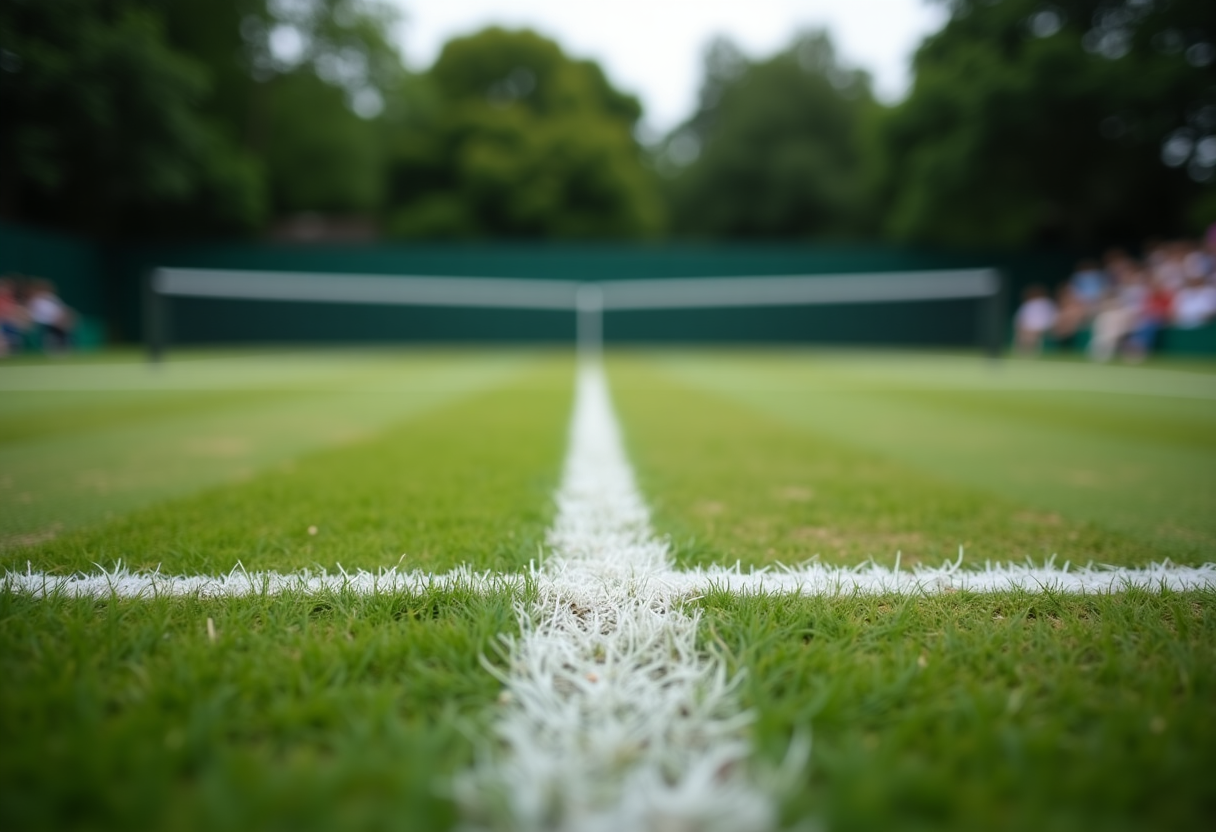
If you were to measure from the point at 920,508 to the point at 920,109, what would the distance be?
63.2 feet

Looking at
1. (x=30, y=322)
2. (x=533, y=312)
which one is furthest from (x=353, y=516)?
(x=533, y=312)

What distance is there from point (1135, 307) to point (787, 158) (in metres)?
23.6

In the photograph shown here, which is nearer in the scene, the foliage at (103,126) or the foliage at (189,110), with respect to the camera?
the foliage at (103,126)

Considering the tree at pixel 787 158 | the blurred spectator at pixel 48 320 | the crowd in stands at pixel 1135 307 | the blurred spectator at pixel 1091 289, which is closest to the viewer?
the crowd in stands at pixel 1135 307

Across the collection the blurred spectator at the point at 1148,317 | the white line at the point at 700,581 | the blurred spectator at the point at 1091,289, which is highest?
the blurred spectator at the point at 1091,289

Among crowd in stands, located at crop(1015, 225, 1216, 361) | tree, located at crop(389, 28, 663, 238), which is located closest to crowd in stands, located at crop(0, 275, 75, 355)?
crowd in stands, located at crop(1015, 225, 1216, 361)

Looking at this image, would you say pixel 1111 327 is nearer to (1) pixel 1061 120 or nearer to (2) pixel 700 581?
(1) pixel 1061 120

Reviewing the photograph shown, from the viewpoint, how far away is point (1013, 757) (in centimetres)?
81

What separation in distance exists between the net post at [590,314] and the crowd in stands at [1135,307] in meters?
9.20

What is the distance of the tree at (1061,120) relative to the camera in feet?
47.8

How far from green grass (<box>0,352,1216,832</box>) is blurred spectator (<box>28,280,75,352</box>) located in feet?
31.3

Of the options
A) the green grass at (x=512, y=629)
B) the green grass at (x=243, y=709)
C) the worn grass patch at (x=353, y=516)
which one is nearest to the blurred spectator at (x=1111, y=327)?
the green grass at (x=512, y=629)

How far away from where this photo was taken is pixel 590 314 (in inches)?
669

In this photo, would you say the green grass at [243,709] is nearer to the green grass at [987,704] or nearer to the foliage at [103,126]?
the green grass at [987,704]
